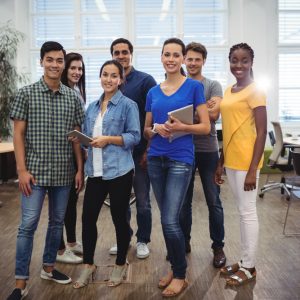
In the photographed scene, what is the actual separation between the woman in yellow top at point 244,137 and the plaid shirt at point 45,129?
983 millimetres

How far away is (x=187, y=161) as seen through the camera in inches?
85.9

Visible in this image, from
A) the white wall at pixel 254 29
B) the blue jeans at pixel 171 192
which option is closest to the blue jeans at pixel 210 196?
the blue jeans at pixel 171 192

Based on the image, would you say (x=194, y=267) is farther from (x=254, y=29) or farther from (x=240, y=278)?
(x=254, y=29)

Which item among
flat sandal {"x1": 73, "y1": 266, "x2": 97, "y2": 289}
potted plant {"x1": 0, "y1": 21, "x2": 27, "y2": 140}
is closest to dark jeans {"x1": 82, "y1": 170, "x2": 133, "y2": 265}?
flat sandal {"x1": 73, "y1": 266, "x2": 97, "y2": 289}

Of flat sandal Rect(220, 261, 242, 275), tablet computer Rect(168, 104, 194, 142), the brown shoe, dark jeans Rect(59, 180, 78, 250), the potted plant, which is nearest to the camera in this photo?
tablet computer Rect(168, 104, 194, 142)

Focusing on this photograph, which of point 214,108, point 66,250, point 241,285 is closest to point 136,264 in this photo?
point 66,250

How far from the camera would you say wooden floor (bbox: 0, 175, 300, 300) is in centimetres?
236

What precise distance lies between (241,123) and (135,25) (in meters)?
6.23

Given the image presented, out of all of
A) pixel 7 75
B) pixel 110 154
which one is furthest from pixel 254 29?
pixel 110 154

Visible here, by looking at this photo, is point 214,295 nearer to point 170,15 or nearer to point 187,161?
point 187,161

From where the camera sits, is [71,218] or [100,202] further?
[71,218]

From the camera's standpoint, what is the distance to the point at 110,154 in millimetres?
2268

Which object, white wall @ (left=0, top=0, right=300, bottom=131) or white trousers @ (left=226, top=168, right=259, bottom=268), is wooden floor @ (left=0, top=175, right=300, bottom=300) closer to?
white trousers @ (left=226, top=168, right=259, bottom=268)

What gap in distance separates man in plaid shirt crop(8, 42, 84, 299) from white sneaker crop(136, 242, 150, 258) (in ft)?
3.10
